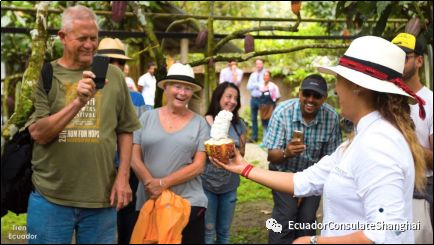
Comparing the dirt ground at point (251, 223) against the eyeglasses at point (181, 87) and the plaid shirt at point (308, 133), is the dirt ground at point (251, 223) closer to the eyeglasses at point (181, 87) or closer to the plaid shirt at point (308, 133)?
the plaid shirt at point (308, 133)

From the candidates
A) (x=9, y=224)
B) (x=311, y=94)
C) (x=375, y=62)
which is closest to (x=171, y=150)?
(x=311, y=94)

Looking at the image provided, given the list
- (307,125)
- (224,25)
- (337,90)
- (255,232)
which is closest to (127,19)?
(255,232)

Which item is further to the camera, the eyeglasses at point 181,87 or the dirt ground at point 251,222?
the dirt ground at point 251,222

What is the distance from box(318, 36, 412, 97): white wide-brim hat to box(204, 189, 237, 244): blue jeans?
2509 mm

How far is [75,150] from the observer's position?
2773 millimetres

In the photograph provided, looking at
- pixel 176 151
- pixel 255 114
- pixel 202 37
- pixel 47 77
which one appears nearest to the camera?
pixel 47 77

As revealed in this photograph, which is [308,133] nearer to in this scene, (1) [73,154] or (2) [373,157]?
(1) [73,154]

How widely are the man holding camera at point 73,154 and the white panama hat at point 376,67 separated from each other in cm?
143

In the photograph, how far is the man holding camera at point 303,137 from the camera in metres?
3.73

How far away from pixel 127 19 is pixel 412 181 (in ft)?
18.0

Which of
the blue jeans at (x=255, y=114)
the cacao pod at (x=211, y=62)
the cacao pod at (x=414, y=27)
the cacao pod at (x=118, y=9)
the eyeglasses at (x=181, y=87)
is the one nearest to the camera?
the eyeglasses at (x=181, y=87)

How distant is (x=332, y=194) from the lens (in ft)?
5.93

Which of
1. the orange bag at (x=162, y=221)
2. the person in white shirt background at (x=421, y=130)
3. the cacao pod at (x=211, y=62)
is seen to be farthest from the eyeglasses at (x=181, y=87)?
the person in white shirt background at (x=421, y=130)

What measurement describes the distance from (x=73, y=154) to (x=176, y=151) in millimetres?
831
